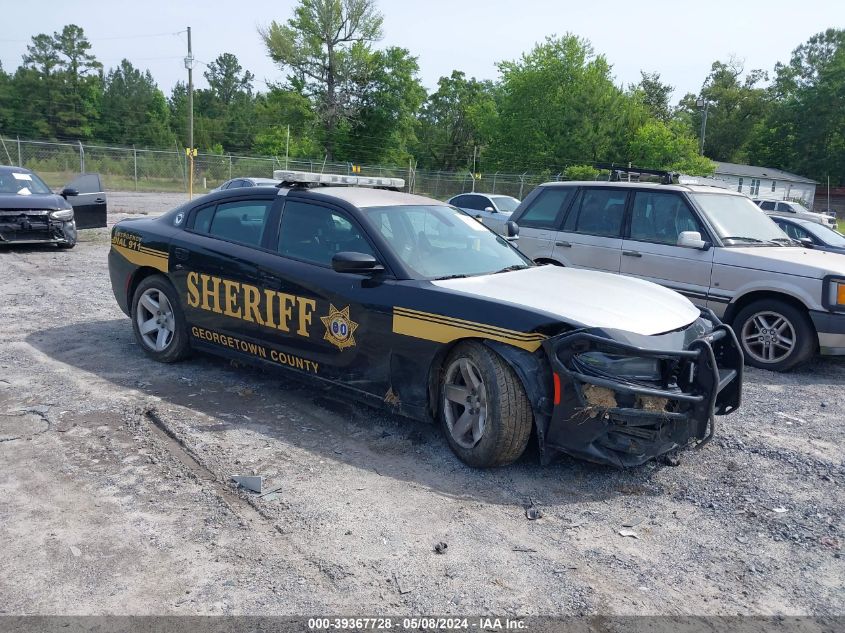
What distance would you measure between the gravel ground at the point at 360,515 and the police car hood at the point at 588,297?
0.90m

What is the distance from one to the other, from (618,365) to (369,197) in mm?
2309

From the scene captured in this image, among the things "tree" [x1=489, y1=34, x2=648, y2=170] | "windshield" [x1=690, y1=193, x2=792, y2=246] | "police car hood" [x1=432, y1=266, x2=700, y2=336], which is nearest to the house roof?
"tree" [x1=489, y1=34, x2=648, y2=170]

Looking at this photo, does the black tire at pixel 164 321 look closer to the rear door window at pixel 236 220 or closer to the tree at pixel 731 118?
the rear door window at pixel 236 220

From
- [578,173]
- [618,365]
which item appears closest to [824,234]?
[618,365]

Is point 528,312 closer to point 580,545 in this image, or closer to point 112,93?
point 580,545

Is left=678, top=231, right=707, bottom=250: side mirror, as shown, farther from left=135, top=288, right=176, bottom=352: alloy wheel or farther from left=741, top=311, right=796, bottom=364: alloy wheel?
left=135, top=288, right=176, bottom=352: alloy wheel

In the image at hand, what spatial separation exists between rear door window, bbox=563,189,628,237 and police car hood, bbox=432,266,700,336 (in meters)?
3.12

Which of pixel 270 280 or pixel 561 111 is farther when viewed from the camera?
pixel 561 111

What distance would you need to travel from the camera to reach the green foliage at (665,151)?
44.6 m

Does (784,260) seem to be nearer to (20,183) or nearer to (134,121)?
(20,183)

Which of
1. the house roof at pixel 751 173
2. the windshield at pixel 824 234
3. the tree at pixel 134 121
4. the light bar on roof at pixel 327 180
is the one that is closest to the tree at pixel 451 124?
the house roof at pixel 751 173

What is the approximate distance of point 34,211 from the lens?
12070mm

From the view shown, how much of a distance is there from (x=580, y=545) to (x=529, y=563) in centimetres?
33

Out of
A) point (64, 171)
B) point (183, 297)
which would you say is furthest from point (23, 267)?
point (64, 171)
